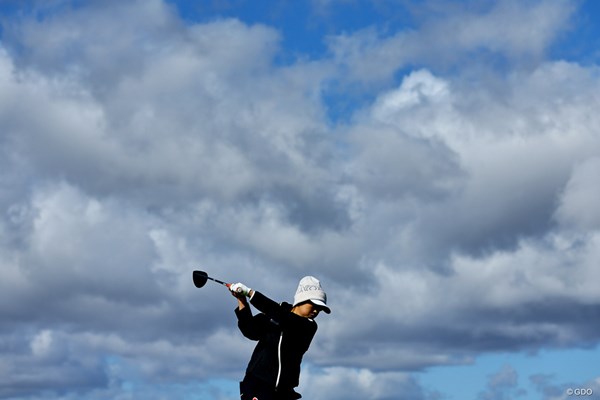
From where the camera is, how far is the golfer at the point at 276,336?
27281mm

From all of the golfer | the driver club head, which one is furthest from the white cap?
the driver club head

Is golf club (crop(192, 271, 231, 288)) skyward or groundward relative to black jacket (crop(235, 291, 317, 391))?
skyward

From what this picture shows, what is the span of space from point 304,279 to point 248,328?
4.93 ft

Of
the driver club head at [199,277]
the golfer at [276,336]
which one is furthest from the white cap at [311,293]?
the driver club head at [199,277]

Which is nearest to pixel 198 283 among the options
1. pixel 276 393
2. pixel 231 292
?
pixel 231 292

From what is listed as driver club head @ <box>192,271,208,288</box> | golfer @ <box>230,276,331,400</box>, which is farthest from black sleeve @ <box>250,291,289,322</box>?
driver club head @ <box>192,271,208,288</box>

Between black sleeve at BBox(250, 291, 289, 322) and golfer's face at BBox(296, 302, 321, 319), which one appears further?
golfer's face at BBox(296, 302, 321, 319)

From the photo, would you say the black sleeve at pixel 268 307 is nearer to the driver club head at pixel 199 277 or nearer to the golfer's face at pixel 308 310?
the golfer's face at pixel 308 310

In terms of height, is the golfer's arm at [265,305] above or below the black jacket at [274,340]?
above

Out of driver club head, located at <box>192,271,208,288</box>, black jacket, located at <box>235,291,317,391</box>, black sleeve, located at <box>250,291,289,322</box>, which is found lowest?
black jacket, located at <box>235,291,317,391</box>

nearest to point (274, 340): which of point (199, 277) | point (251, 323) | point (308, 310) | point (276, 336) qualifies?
point (276, 336)

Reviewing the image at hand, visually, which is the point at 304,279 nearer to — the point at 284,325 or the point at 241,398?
the point at 284,325

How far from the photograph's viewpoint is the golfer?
27281 mm

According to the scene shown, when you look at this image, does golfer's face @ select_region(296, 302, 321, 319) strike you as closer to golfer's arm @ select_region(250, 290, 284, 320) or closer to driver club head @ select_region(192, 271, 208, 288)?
golfer's arm @ select_region(250, 290, 284, 320)
